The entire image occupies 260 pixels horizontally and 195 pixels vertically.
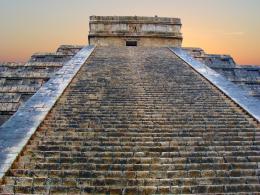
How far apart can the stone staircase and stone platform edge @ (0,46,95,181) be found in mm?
131

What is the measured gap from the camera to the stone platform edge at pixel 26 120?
553 cm

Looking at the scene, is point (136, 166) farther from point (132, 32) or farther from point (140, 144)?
point (132, 32)

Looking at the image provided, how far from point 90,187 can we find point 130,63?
7.52 metres

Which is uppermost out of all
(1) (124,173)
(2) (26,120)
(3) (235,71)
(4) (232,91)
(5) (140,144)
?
(3) (235,71)

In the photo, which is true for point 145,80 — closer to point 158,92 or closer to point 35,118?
point 158,92

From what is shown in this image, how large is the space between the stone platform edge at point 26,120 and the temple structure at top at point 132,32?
7.44 meters

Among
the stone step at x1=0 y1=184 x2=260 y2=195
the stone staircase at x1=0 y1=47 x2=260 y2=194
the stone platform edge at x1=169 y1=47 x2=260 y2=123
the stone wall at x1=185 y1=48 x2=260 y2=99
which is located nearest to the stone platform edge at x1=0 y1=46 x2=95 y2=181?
the stone staircase at x1=0 y1=47 x2=260 y2=194

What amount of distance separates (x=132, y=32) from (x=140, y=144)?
12207 millimetres

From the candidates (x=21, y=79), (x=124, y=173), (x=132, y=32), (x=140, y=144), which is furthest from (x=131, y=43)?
(x=124, y=173)

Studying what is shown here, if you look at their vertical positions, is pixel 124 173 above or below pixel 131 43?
below

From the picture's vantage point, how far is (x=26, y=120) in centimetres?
682

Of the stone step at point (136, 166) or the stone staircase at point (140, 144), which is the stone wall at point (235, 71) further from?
the stone step at point (136, 166)

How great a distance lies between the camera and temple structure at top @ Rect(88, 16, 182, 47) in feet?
57.4

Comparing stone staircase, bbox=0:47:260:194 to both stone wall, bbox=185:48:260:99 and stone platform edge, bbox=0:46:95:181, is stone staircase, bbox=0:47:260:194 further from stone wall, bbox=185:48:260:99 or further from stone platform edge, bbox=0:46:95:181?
stone wall, bbox=185:48:260:99
